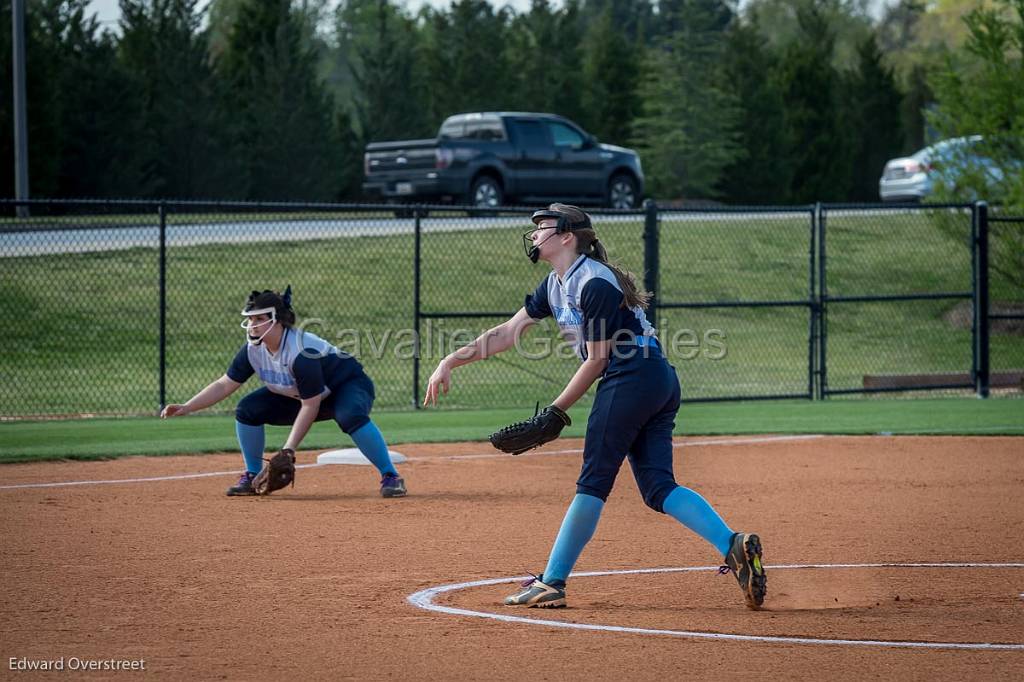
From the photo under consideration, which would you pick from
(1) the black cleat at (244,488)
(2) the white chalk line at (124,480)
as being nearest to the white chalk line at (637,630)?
(1) the black cleat at (244,488)

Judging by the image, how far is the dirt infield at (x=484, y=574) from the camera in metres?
5.81

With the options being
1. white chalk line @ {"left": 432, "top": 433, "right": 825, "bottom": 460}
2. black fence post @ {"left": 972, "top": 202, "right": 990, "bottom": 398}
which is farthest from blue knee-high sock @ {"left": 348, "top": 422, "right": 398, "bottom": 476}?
black fence post @ {"left": 972, "top": 202, "right": 990, "bottom": 398}

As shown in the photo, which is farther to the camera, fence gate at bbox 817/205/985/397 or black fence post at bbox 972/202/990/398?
fence gate at bbox 817/205/985/397

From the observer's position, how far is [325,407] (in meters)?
10.3

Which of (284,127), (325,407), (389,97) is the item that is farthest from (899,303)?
(325,407)

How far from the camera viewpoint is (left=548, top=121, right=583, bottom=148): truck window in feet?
95.3

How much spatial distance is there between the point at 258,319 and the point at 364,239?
16.1 meters

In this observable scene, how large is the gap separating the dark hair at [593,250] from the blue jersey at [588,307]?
1.1 inches

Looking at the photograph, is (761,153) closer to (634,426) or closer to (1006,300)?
(1006,300)

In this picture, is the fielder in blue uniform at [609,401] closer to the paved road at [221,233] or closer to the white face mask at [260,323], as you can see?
the white face mask at [260,323]

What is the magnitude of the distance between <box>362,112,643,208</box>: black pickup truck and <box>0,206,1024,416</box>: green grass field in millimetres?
1002

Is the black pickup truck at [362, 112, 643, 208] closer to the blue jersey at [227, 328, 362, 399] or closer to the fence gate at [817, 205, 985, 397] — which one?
the fence gate at [817, 205, 985, 397]

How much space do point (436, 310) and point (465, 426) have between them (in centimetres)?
813

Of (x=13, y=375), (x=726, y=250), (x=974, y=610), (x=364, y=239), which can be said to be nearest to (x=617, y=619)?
(x=974, y=610)
